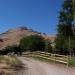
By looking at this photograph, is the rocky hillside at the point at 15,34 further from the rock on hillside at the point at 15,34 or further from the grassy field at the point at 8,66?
the grassy field at the point at 8,66

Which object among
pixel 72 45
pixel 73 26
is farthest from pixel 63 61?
pixel 72 45

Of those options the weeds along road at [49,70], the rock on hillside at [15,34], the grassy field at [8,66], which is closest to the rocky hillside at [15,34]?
the rock on hillside at [15,34]

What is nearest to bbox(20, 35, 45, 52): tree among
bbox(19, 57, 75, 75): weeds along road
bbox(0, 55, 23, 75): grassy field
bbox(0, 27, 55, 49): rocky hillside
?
bbox(0, 27, 55, 49): rocky hillside

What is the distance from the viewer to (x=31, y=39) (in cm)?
11200

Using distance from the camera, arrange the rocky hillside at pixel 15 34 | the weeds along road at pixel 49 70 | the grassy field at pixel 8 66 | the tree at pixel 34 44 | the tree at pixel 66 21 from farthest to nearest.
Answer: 1. the rocky hillside at pixel 15 34
2. the tree at pixel 34 44
3. the tree at pixel 66 21
4. the grassy field at pixel 8 66
5. the weeds along road at pixel 49 70

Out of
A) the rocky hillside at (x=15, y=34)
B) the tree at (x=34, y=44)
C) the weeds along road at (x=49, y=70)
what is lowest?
the weeds along road at (x=49, y=70)

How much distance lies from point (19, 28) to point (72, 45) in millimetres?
124890

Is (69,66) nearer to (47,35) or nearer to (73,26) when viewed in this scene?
(73,26)

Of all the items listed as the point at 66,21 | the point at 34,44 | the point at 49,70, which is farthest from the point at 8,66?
the point at 34,44

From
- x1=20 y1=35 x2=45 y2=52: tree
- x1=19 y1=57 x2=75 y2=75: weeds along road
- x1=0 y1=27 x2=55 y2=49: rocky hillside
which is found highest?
x1=0 y1=27 x2=55 y2=49: rocky hillside

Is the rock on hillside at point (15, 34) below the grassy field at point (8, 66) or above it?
above

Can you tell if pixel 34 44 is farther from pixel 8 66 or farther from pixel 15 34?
pixel 8 66

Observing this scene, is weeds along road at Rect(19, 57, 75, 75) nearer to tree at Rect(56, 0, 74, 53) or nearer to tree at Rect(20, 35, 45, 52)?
tree at Rect(56, 0, 74, 53)

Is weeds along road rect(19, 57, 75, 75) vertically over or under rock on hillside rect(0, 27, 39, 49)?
under
